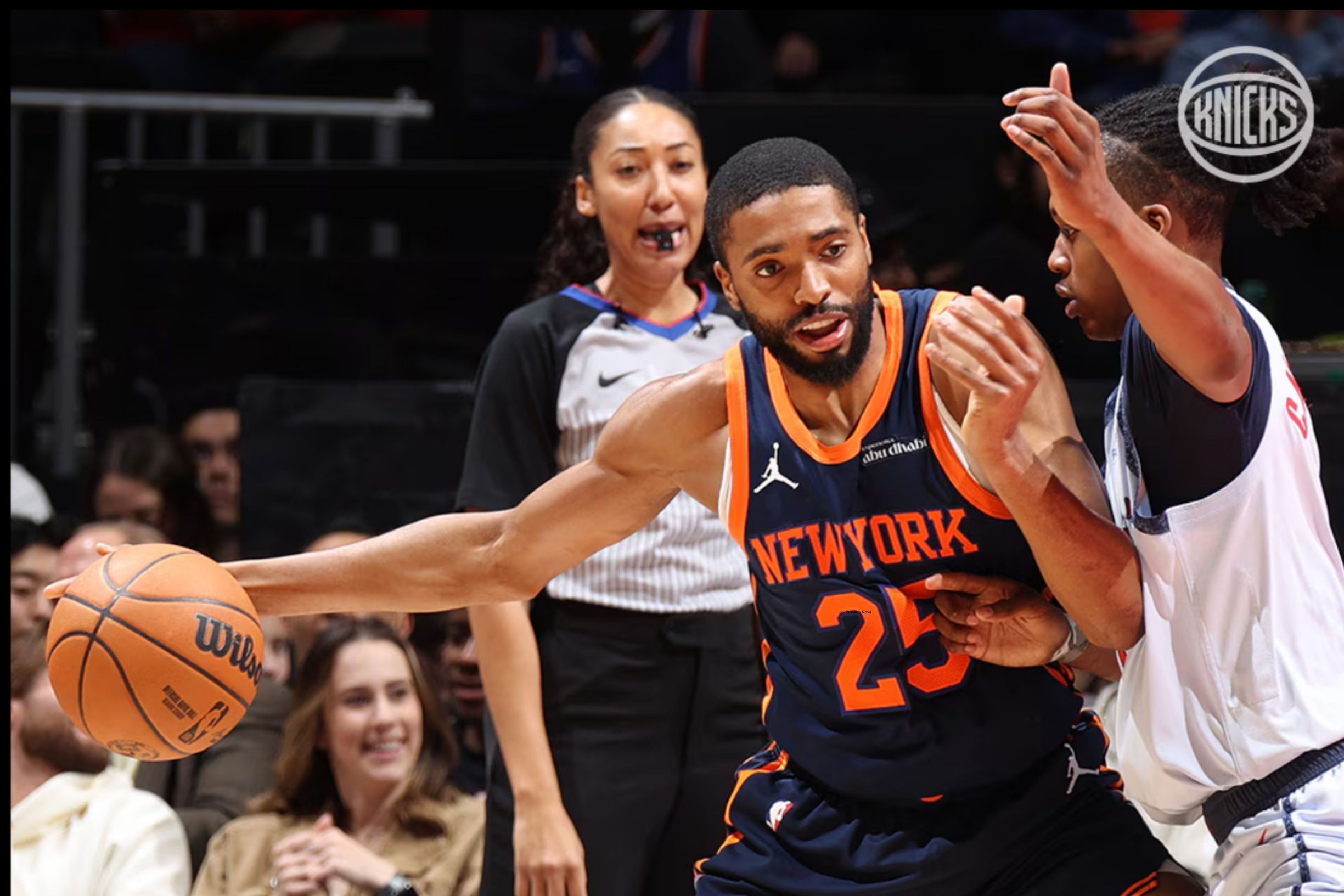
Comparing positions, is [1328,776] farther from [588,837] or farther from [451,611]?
[451,611]

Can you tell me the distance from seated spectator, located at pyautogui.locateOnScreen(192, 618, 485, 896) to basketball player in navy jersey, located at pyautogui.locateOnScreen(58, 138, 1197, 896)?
168 cm

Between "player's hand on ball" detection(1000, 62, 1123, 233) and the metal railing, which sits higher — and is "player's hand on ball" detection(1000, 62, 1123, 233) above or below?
below

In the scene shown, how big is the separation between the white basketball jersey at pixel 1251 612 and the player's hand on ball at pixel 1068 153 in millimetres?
318

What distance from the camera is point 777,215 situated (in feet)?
9.51

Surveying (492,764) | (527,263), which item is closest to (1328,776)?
(492,764)

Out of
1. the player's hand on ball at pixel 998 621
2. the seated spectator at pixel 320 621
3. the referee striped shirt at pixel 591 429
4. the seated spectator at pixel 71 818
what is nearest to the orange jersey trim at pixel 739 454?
the player's hand on ball at pixel 998 621

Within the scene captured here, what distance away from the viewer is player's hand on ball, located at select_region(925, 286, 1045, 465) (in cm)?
251

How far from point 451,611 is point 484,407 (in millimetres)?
1568

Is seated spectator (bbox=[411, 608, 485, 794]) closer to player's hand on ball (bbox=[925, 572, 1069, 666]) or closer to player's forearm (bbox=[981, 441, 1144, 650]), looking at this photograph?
player's hand on ball (bbox=[925, 572, 1069, 666])

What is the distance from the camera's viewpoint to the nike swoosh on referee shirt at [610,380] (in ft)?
12.4

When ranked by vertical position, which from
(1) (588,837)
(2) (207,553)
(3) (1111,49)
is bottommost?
(1) (588,837)

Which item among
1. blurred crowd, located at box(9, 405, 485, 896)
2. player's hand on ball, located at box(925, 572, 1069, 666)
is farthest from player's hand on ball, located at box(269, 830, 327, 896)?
player's hand on ball, located at box(925, 572, 1069, 666)

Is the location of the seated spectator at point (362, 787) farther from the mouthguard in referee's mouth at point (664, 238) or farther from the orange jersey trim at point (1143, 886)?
the orange jersey trim at point (1143, 886)

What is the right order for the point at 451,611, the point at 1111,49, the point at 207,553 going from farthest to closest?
the point at 1111,49, the point at 207,553, the point at 451,611
